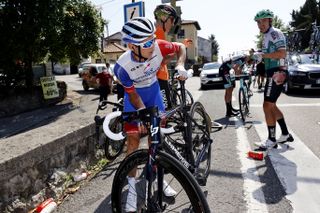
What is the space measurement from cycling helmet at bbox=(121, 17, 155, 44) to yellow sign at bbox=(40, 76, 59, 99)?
13.4 m

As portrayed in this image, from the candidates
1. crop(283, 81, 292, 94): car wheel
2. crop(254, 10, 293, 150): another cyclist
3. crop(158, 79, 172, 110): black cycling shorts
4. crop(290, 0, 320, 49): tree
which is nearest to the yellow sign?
crop(283, 81, 292, 94): car wheel

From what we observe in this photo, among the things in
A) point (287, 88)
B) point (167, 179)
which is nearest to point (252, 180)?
point (167, 179)

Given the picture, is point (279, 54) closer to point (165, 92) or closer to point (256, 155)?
point (256, 155)

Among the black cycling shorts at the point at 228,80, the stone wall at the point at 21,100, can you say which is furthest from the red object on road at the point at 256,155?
the stone wall at the point at 21,100

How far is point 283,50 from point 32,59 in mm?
13125

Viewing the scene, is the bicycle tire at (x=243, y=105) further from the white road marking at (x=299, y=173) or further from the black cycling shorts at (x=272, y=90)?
the black cycling shorts at (x=272, y=90)

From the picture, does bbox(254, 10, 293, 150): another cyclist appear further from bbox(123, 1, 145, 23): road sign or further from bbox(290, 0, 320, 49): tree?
bbox(290, 0, 320, 49): tree

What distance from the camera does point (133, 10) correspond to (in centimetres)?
788

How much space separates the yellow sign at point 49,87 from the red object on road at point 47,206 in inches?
492

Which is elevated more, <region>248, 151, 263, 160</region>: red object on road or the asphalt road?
<region>248, 151, 263, 160</region>: red object on road

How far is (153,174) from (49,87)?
1386 cm

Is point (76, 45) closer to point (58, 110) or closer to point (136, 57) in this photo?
point (58, 110)

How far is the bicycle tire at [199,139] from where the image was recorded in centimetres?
354

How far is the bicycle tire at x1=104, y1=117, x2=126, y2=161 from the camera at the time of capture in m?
4.88
